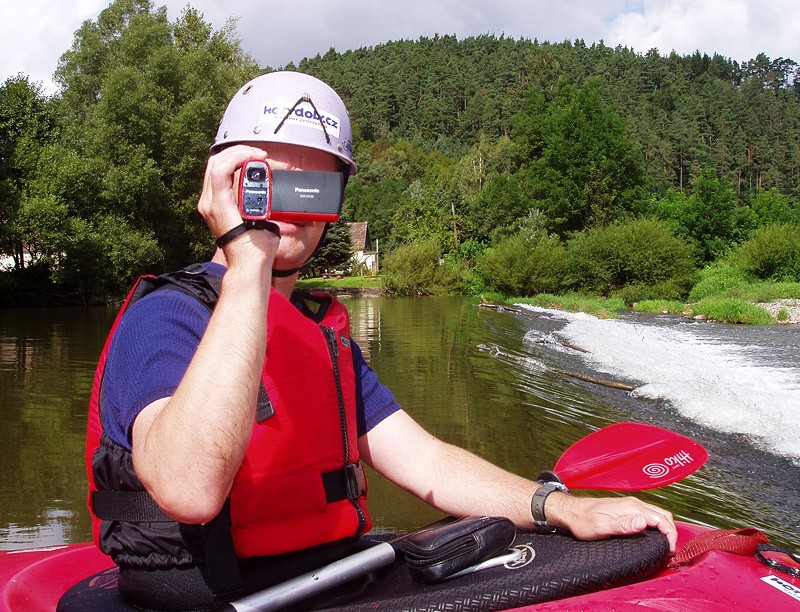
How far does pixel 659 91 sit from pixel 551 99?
2237 inches

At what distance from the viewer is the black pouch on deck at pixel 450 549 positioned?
1521mm

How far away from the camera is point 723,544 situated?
1.76 m

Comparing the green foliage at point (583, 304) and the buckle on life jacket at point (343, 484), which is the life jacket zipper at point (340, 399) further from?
the green foliage at point (583, 304)

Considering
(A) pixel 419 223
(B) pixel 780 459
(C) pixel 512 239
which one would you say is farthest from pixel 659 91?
(B) pixel 780 459

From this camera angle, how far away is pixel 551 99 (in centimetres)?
6222

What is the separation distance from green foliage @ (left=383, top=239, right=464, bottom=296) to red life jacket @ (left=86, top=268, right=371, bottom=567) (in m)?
39.5

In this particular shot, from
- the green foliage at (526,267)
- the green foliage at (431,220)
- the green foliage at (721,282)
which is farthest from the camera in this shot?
the green foliage at (431,220)

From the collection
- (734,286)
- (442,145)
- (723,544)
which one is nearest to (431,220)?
(734,286)

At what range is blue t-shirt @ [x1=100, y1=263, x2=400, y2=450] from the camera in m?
1.38

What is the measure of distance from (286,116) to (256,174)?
48 centimetres

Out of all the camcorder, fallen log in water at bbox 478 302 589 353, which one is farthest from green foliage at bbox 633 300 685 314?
the camcorder

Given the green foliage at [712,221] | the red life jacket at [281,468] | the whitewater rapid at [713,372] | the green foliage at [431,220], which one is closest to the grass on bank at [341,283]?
the green foliage at [431,220]

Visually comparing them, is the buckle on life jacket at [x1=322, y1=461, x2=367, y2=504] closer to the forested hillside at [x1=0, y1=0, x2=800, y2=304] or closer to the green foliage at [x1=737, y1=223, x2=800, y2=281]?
the forested hillside at [x1=0, y1=0, x2=800, y2=304]

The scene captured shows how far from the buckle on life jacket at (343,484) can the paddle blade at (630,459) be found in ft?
2.20
